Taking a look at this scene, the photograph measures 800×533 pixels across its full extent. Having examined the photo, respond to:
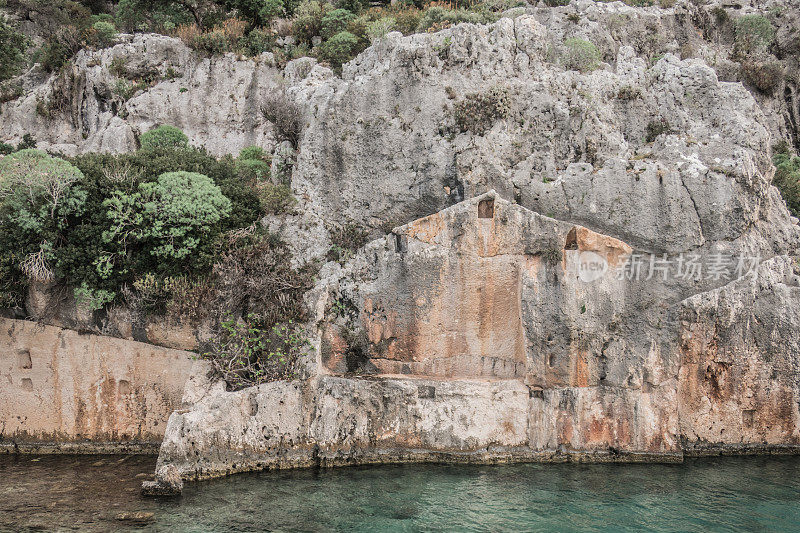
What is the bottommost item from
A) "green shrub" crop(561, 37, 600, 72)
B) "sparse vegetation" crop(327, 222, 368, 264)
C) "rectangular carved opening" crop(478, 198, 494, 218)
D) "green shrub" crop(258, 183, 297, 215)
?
"sparse vegetation" crop(327, 222, 368, 264)

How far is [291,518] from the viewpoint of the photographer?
12328mm

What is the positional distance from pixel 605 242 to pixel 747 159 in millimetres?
4856

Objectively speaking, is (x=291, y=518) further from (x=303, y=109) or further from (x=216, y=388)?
(x=303, y=109)

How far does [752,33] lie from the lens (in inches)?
1151

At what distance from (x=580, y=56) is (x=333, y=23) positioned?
11443 mm

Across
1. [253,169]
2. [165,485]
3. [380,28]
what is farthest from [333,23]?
[165,485]

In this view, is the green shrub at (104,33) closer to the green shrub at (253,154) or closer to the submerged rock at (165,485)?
the green shrub at (253,154)

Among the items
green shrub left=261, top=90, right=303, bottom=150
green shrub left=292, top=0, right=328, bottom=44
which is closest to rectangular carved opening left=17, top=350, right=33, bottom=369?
green shrub left=261, top=90, right=303, bottom=150

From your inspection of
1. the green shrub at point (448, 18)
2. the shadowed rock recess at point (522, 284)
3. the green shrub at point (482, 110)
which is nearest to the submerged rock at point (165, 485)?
the shadowed rock recess at point (522, 284)

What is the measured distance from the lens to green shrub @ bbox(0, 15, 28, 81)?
969 inches

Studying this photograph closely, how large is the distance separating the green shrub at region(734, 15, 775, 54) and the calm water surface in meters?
21.7

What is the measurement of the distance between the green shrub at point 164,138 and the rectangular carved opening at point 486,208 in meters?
11.7

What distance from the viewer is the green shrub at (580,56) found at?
20578 millimetres

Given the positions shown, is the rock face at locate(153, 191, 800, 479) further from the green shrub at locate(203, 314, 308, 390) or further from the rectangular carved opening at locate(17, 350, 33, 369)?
the rectangular carved opening at locate(17, 350, 33, 369)
